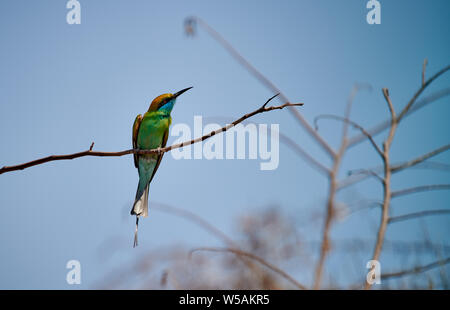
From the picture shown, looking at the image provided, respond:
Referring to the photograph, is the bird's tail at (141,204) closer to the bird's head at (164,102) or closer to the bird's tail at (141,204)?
the bird's tail at (141,204)

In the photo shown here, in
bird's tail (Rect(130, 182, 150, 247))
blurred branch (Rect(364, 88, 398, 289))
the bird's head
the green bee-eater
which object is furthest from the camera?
the bird's head

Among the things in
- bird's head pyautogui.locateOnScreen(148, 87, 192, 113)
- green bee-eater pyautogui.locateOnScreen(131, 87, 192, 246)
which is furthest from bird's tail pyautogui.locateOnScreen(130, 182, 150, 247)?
bird's head pyautogui.locateOnScreen(148, 87, 192, 113)

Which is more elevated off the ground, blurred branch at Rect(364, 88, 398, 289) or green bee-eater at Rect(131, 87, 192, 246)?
green bee-eater at Rect(131, 87, 192, 246)

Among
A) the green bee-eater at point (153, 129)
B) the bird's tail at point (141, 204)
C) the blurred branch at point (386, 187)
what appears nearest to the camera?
the blurred branch at point (386, 187)

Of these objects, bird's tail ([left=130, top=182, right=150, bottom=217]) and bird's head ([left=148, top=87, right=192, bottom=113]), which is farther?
bird's head ([left=148, top=87, right=192, bottom=113])

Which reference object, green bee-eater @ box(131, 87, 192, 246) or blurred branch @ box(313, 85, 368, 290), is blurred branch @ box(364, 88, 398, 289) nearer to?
blurred branch @ box(313, 85, 368, 290)

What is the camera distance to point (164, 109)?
3672 millimetres

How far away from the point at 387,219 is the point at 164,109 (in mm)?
2201

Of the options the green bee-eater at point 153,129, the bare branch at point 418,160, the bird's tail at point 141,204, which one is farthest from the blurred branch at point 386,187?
the green bee-eater at point 153,129

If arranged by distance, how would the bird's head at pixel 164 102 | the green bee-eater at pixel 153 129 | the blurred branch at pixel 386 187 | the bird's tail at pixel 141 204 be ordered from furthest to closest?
the bird's head at pixel 164 102 → the green bee-eater at pixel 153 129 → the bird's tail at pixel 141 204 → the blurred branch at pixel 386 187

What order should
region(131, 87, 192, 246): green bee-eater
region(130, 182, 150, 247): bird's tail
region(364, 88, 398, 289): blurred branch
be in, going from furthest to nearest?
region(131, 87, 192, 246): green bee-eater < region(130, 182, 150, 247): bird's tail < region(364, 88, 398, 289): blurred branch

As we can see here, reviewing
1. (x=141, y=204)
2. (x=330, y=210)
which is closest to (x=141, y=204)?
(x=141, y=204)
